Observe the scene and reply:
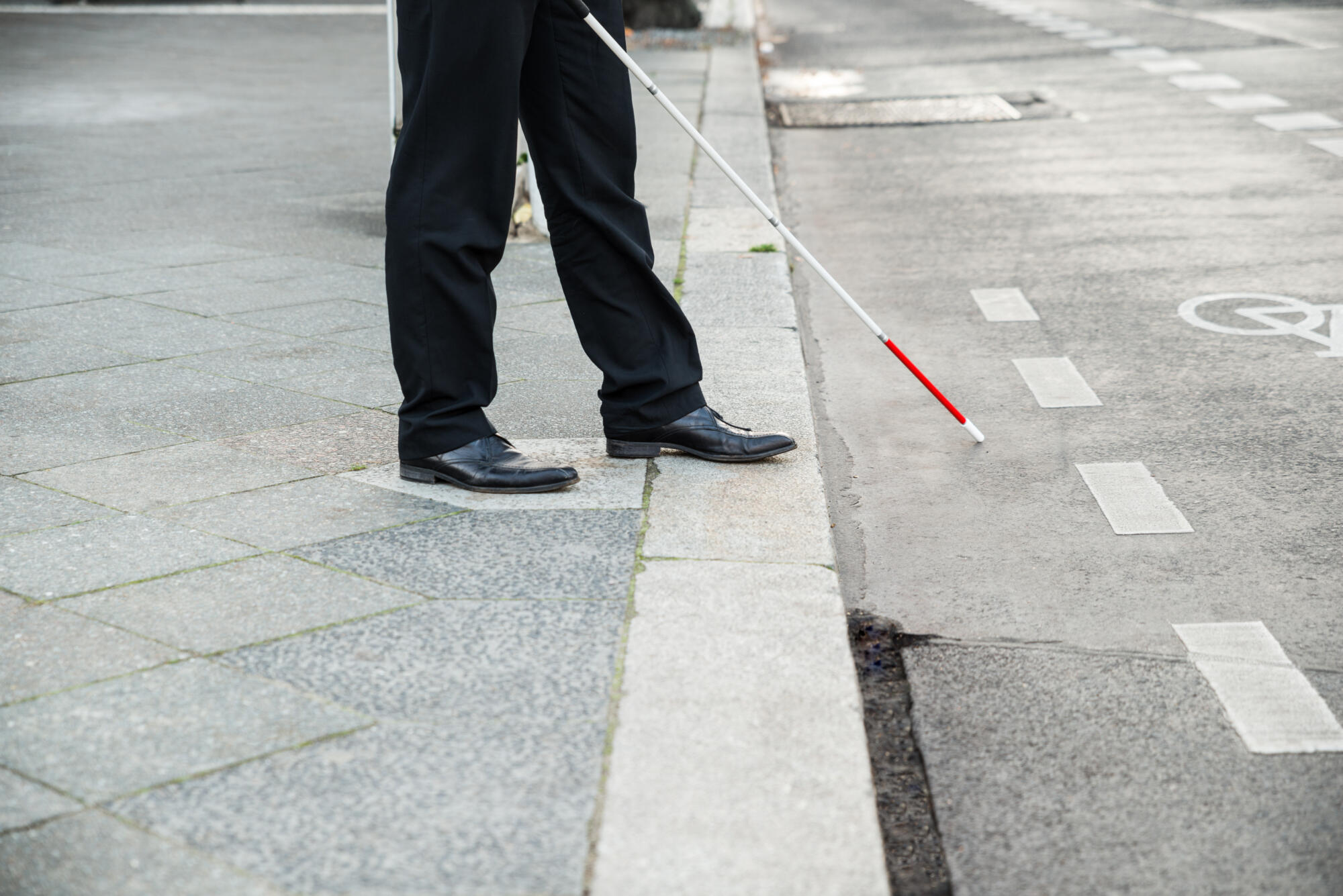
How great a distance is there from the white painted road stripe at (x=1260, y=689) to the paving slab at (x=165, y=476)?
1981mm

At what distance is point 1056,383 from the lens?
4.45m

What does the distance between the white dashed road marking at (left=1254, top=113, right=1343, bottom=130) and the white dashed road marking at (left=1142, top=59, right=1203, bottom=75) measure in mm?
2938

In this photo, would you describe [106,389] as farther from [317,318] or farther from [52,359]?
[317,318]

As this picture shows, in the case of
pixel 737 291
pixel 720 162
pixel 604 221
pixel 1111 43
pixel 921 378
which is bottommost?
pixel 737 291

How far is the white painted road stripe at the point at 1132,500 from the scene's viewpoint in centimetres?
329

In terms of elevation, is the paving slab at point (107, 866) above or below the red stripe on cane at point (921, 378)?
below

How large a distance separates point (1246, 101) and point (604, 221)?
8.64 m

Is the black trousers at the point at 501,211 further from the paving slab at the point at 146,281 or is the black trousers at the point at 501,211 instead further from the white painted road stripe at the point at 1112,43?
the white painted road stripe at the point at 1112,43

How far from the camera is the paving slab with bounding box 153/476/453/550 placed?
9.59 feet

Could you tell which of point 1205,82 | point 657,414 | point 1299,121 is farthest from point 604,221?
point 1205,82

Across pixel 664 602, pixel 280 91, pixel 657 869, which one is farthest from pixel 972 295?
pixel 280 91

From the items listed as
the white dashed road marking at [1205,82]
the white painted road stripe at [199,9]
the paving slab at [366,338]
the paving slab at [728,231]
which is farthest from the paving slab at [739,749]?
the white painted road stripe at [199,9]

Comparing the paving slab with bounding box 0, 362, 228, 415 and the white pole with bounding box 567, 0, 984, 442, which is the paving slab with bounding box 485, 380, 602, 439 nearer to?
the white pole with bounding box 567, 0, 984, 442

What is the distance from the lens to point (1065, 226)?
6.74 metres
